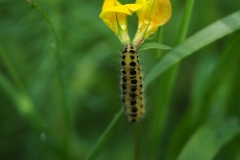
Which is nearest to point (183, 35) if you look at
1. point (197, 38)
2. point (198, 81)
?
point (197, 38)

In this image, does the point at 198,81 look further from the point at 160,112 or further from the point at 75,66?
the point at 75,66

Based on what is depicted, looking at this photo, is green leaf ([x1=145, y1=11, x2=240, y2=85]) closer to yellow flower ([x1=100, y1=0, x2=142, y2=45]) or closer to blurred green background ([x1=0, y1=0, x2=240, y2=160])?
yellow flower ([x1=100, y1=0, x2=142, y2=45])

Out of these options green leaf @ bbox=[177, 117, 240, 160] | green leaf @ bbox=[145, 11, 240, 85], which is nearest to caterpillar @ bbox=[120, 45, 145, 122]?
green leaf @ bbox=[145, 11, 240, 85]

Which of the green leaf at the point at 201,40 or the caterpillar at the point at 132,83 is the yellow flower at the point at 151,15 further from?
the green leaf at the point at 201,40

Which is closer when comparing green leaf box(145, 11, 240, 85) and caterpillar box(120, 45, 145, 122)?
caterpillar box(120, 45, 145, 122)

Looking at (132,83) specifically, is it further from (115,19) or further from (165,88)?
(165,88)
